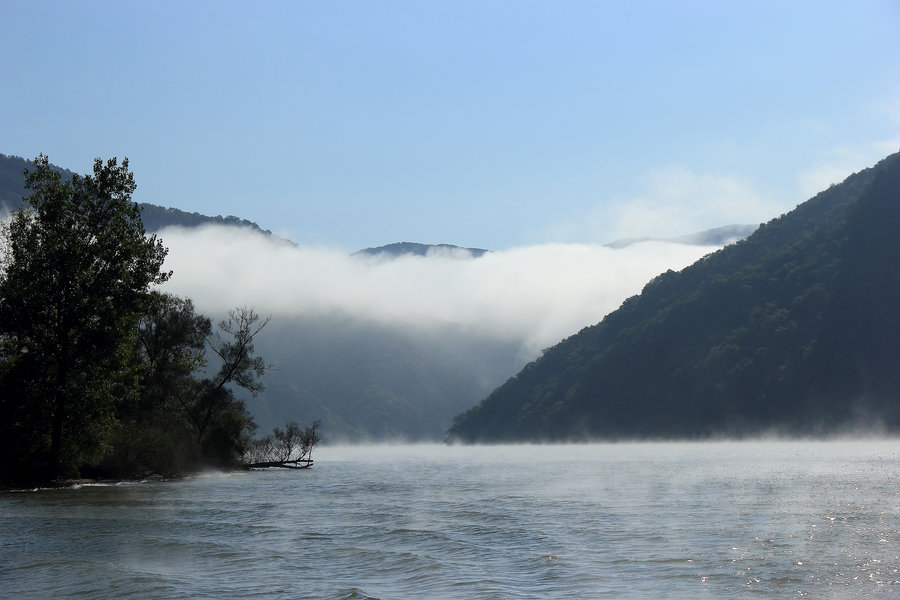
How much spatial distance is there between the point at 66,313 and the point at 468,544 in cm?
3393

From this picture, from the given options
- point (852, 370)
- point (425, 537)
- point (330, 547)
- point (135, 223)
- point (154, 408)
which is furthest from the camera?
point (852, 370)

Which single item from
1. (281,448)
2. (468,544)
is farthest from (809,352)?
(468,544)

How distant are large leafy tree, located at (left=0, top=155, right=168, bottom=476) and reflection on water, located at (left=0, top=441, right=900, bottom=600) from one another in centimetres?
418

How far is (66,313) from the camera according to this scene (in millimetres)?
50312

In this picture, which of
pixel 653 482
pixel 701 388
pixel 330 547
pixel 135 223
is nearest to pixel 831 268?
pixel 701 388

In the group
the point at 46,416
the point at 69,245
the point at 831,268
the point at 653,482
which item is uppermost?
the point at 831,268

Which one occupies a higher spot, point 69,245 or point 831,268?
point 831,268

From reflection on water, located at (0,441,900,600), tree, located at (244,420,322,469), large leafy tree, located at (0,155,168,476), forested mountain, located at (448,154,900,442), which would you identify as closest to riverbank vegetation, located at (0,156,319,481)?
large leafy tree, located at (0,155,168,476)

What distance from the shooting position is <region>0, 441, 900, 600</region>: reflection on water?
65.7ft

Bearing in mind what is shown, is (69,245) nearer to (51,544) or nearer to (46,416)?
(46,416)

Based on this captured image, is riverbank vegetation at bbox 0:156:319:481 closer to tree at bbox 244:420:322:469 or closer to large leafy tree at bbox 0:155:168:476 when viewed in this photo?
large leafy tree at bbox 0:155:168:476

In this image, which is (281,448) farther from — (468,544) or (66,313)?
(468,544)

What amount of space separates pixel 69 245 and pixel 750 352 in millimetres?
160200

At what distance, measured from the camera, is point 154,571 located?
2264 cm
